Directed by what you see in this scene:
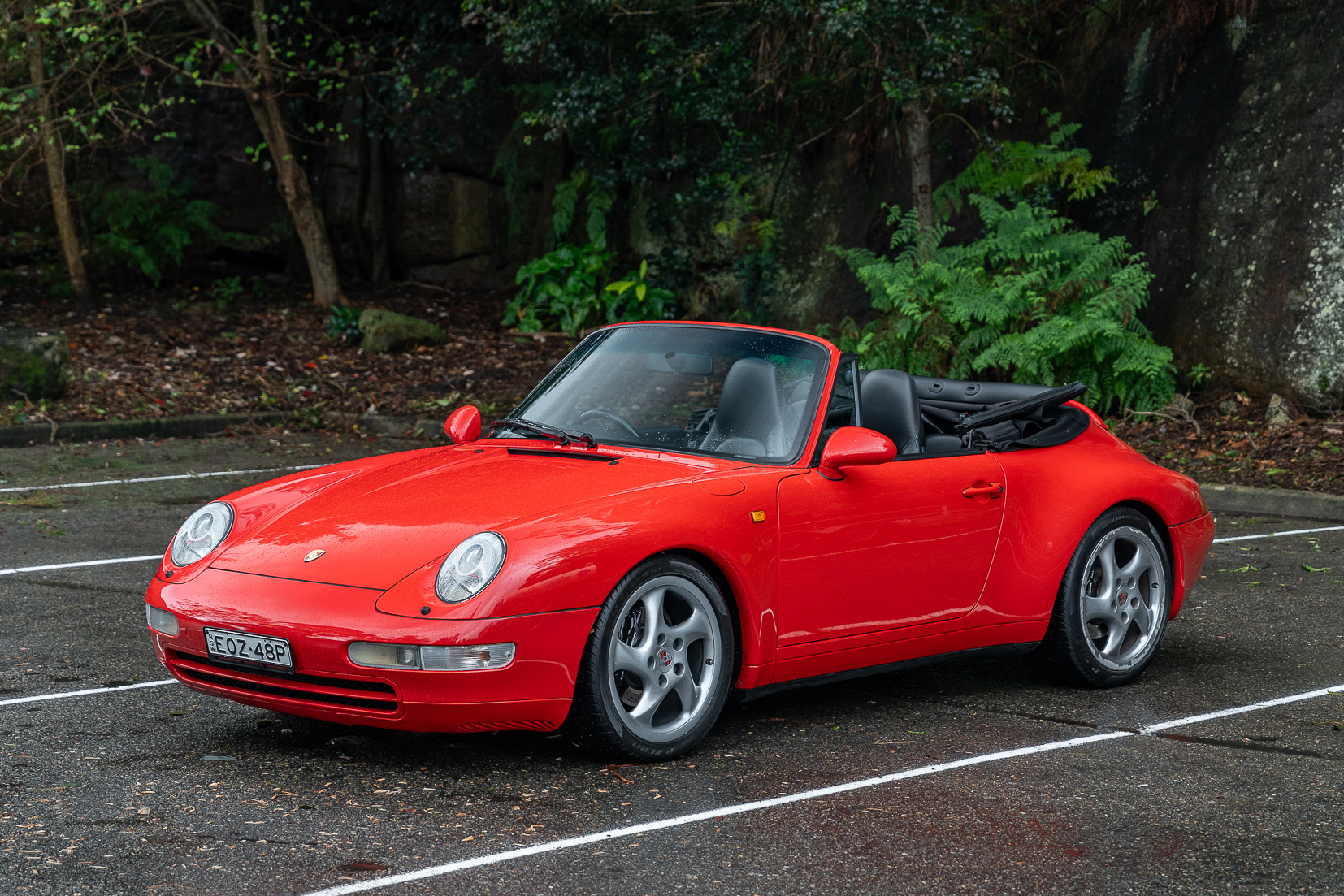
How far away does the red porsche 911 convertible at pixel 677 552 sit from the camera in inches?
165

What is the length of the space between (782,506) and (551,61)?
37.9 feet

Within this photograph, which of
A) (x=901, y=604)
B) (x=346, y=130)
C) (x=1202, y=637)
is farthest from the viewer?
(x=346, y=130)

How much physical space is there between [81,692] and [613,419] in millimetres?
2221

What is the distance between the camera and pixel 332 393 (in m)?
16.1

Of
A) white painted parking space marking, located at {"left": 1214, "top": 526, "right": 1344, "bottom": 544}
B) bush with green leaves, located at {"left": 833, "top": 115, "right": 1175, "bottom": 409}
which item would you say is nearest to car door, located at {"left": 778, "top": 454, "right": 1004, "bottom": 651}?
white painted parking space marking, located at {"left": 1214, "top": 526, "right": 1344, "bottom": 544}

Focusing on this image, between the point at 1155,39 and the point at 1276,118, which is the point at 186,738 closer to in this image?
the point at 1276,118

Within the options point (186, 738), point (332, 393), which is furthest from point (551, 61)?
point (186, 738)

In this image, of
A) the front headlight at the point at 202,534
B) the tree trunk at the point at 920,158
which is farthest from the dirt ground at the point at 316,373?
the front headlight at the point at 202,534

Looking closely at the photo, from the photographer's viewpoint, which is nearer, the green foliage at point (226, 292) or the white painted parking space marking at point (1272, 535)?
the white painted parking space marking at point (1272, 535)

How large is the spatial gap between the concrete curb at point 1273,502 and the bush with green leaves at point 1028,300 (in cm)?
193

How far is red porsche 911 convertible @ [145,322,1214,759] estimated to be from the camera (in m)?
4.18

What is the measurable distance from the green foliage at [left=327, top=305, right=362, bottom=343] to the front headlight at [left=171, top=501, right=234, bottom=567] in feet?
42.9

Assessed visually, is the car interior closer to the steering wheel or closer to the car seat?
the car seat

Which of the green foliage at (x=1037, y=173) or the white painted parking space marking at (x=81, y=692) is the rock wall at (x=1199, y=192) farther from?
the white painted parking space marking at (x=81, y=692)
